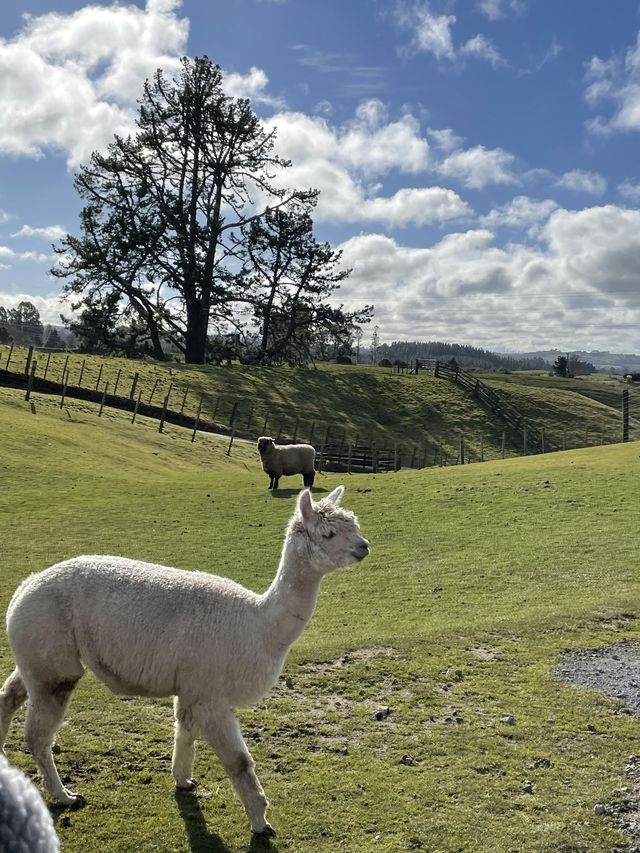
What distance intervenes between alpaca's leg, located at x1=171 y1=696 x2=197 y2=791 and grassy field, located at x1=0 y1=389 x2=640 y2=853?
12 cm

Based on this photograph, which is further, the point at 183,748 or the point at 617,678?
the point at 617,678

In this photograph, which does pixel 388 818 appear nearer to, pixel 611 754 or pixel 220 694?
pixel 220 694

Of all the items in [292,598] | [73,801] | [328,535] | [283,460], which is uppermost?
[328,535]

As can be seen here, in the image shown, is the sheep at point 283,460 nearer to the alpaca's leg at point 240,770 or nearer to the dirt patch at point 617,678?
the dirt patch at point 617,678

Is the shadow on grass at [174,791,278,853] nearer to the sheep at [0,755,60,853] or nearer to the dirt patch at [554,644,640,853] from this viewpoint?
the dirt patch at [554,644,640,853]

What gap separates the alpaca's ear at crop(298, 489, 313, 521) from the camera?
5.08m

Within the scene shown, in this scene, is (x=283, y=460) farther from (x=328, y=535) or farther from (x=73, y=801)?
(x=73, y=801)

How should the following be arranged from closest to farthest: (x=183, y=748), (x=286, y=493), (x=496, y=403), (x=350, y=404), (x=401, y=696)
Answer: (x=183, y=748) → (x=401, y=696) → (x=286, y=493) → (x=350, y=404) → (x=496, y=403)

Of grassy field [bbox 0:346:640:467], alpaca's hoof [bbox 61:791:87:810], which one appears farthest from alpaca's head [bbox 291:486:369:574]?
grassy field [bbox 0:346:640:467]

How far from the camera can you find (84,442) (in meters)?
30.7

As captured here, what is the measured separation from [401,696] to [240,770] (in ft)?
9.36

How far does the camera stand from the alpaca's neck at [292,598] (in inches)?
199

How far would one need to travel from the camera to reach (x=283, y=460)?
24109 mm

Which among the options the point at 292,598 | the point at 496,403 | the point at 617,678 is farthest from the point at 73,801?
the point at 496,403
